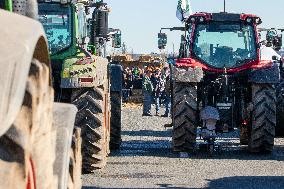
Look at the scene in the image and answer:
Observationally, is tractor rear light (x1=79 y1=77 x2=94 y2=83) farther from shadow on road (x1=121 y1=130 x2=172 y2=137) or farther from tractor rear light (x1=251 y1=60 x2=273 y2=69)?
shadow on road (x1=121 y1=130 x2=172 y2=137)

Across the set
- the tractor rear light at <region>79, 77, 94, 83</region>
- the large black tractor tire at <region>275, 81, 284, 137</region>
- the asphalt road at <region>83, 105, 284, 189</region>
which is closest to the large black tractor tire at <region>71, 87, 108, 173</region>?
the tractor rear light at <region>79, 77, 94, 83</region>

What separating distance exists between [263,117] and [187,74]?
149 cm

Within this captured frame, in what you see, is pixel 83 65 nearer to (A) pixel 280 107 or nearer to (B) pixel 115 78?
(B) pixel 115 78

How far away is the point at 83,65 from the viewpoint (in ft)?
30.9

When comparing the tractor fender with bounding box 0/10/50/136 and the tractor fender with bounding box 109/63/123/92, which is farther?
the tractor fender with bounding box 109/63/123/92

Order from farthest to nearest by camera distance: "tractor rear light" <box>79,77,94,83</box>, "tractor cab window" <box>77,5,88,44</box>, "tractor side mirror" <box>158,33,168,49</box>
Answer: "tractor side mirror" <box>158,33,168,49</box> → "tractor cab window" <box>77,5,88,44</box> → "tractor rear light" <box>79,77,94,83</box>

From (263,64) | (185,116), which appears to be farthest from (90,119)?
(263,64)

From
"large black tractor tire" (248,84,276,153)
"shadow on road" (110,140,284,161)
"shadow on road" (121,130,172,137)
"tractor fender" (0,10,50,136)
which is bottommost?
"shadow on road" (121,130,172,137)

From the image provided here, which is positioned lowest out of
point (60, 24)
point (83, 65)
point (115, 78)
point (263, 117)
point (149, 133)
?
point (149, 133)

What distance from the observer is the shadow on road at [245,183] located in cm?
920

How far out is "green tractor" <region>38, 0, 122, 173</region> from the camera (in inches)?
370

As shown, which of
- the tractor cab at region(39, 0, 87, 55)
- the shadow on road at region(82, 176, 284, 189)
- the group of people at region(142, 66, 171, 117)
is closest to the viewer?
the shadow on road at region(82, 176, 284, 189)

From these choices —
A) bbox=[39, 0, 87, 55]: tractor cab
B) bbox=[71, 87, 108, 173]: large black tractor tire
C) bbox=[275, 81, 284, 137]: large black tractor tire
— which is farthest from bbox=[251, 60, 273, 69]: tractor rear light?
bbox=[71, 87, 108, 173]: large black tractor tire

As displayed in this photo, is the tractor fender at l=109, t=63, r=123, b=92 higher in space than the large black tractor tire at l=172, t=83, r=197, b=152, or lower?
higher
